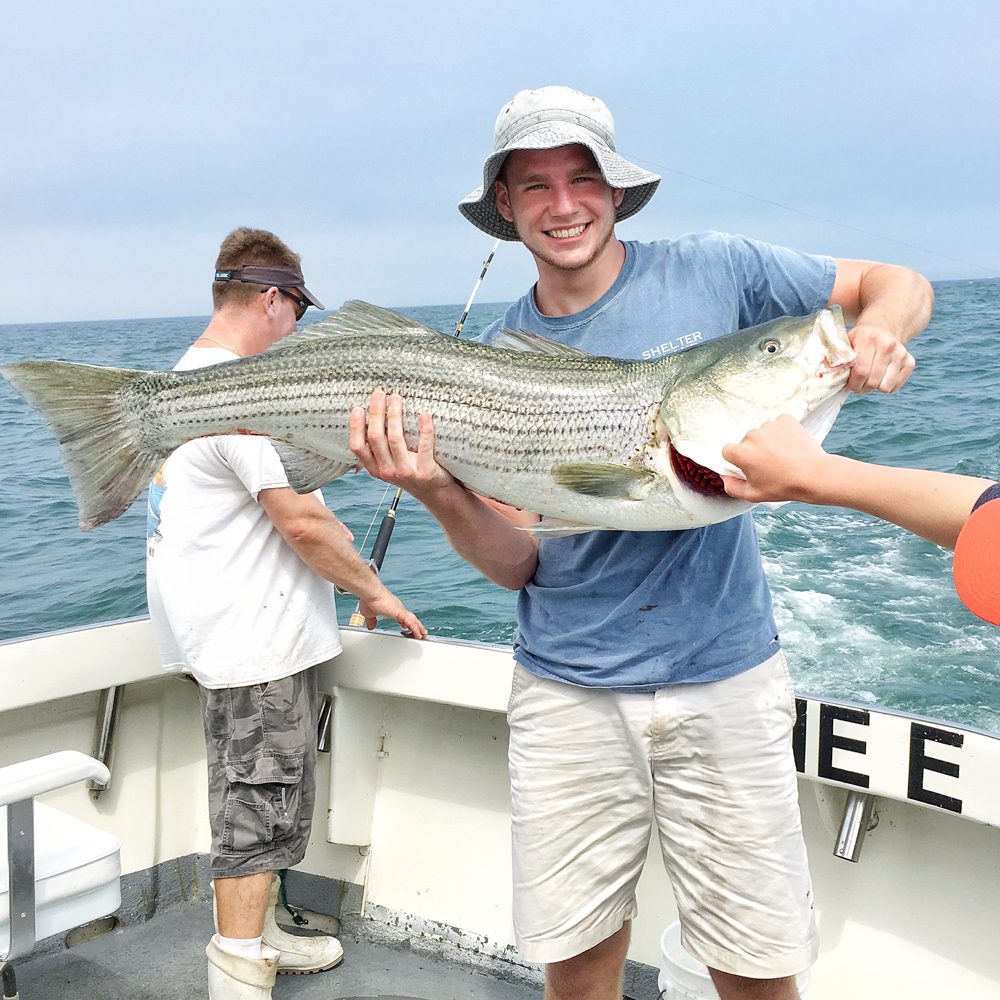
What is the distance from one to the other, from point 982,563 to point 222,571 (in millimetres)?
2981

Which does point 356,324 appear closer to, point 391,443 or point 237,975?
point 391,443

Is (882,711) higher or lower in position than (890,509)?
lower

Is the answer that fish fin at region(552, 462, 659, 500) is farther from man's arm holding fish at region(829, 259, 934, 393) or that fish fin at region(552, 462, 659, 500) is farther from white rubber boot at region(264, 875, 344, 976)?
white rubber boot at region(264, 875, 344, 976)

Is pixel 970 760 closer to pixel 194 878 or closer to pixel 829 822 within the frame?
pixel 829 822

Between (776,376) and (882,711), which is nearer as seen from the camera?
(776,376)

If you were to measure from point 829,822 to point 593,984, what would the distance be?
1.20m

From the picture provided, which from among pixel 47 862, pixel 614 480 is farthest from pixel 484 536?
pixel 47 862

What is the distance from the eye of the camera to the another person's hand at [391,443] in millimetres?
2826

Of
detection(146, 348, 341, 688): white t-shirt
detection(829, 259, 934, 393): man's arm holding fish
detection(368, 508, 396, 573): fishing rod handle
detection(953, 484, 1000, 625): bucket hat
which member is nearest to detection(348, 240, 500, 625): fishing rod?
detection(368, 508, 396, 573): fishing rod handle

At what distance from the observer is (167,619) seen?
13.3 ft

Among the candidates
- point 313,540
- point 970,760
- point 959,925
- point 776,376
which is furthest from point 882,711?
point 313,540

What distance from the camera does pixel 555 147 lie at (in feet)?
9.71

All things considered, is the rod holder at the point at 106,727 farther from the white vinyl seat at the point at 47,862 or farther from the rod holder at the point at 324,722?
the white vinyl seat at the point at 47,862

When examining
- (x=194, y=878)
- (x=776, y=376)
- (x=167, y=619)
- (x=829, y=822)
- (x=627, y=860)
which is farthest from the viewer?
(x=194, y=878)
